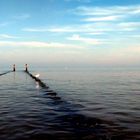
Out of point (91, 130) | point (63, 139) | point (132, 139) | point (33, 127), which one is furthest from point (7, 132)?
point (132, 139)

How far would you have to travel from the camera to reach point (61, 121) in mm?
13305

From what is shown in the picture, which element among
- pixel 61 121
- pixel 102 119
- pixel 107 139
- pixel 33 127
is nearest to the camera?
pixel 107 139

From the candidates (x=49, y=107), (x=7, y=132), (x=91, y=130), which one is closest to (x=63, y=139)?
(x=91, y=130)

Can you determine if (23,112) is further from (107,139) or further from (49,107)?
(107,139)

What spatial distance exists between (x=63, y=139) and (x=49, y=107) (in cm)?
752

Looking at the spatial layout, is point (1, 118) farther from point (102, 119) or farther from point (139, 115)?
point (139, 115)

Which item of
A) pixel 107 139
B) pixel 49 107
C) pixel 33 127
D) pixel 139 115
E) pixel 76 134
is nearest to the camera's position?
pixel 107 139

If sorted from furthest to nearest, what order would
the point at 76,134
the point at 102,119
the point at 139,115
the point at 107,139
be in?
1. the point at 139,115
2. the point at 102,119
3. the point at 76,134
4. the point at 107,139

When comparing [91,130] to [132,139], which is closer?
[132,139]

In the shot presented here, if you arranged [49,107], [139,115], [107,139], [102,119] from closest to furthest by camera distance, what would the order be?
[107,139]
[102,119]
[139,115]
[49,107]

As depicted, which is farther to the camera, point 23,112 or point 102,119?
point 23,112

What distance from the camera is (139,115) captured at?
50.9 ft

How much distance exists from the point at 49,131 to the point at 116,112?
6100 millimetres

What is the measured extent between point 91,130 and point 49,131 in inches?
65.0
